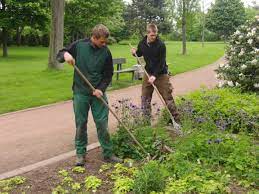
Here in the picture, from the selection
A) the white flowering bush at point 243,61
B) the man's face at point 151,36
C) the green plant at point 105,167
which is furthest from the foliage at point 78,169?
the white flowering bush at point 243,61

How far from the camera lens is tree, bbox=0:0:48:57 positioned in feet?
97.0

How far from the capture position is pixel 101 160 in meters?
6.39

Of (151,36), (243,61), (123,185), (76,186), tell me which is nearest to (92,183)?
(76,186)

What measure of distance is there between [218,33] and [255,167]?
222ft

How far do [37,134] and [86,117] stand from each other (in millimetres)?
2441

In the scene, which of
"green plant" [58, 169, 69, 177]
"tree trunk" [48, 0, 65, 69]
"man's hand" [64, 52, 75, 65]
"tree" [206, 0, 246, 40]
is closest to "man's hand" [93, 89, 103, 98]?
"man's hand" [64, 52, 75, 65]

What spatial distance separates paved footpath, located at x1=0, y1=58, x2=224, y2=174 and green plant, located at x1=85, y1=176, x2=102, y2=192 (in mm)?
1338

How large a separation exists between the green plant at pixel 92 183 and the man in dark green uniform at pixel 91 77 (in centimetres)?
62

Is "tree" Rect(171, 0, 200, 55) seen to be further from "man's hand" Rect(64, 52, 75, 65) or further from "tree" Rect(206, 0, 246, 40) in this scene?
"tree" Rect(206, 0, 246, 40)

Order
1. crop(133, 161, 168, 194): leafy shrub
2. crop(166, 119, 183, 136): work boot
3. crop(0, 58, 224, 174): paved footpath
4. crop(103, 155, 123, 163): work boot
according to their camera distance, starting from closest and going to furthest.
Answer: crop(133, 161, 168, 194): leafy shrub < crop(103, 155, 123, 163): work boot < crop(0, 58, 224, 174): paved footpath < crop(166, 119, 183, 136): work boot

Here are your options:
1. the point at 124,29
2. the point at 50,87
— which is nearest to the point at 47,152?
the point at 50,87

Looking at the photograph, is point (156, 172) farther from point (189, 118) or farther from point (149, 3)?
point (149, 3)

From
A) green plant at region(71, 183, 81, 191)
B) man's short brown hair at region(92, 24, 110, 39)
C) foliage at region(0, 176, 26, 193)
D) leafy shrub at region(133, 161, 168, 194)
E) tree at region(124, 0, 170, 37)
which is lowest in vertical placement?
foliage at region(0, 176, 26, 193)

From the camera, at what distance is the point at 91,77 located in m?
6.07
